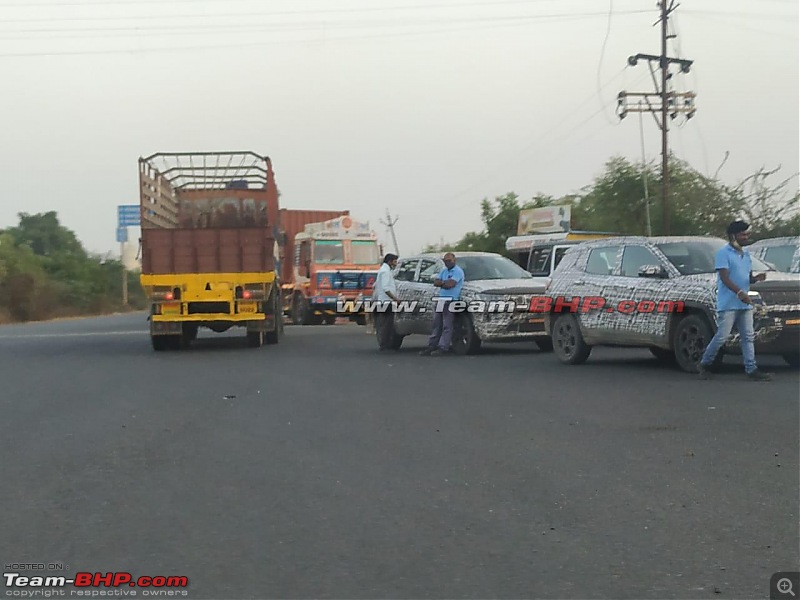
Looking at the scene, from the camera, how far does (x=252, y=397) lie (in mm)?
11977

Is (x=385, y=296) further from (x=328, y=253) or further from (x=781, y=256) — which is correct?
(x=328, y=253)

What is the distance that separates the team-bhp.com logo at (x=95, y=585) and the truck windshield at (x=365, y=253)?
1058 inches

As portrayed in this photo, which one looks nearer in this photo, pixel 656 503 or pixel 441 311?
pixel 656 503

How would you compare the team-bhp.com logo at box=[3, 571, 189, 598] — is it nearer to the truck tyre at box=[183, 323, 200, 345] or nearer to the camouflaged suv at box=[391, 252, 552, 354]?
the camouflaged suv at box=[391, 252, 552, 354]

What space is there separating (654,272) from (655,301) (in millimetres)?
360

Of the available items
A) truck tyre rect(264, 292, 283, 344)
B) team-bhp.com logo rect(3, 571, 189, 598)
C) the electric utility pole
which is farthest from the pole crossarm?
team-bhp.com logo rect(3, 571, 189, 598)

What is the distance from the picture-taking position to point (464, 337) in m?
18.0

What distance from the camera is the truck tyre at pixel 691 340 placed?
13039 mm

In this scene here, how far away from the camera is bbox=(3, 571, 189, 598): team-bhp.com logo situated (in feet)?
15.7

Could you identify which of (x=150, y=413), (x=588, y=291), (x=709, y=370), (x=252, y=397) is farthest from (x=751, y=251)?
(x=150, y=413)

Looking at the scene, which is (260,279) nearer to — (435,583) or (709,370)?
(709,370)

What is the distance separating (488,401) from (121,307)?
70.4 metres

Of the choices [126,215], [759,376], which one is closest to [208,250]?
[759,376]

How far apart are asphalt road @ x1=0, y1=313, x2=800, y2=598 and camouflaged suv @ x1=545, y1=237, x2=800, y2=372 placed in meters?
0.57
